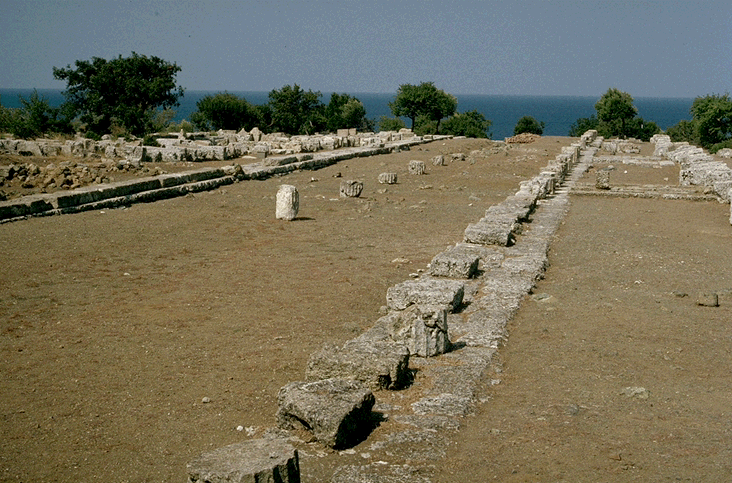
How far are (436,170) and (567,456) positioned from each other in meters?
21.8

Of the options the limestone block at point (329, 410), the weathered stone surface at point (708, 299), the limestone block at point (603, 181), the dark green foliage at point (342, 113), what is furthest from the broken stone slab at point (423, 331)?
the dark green foliage at point (342, 113)

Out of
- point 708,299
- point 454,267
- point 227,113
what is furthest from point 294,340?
point 227,113

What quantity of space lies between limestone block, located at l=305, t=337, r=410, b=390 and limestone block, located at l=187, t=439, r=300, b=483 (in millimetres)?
1604

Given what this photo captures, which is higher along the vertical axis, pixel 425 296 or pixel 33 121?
pixel 33 121

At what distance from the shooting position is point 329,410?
5324 millimetres

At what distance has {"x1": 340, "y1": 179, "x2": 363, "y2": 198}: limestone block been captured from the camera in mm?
18875

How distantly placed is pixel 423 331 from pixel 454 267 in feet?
9.47

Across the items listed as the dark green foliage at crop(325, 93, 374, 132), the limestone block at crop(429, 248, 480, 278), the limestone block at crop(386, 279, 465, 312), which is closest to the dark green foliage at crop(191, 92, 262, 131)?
the dark green foliage at crop(325, 93, 374, 132)

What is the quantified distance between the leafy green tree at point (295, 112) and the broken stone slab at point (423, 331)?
159 ft

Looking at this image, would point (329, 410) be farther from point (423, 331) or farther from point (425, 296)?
point (425, 296)

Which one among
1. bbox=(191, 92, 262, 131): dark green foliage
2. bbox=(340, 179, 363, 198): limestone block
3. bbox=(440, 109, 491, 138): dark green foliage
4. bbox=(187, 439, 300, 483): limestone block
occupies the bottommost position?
bbox=(440, 109, 491, 138): dark green foliage

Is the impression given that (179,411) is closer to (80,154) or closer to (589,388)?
Result: (589,388)

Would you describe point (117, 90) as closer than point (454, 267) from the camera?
No

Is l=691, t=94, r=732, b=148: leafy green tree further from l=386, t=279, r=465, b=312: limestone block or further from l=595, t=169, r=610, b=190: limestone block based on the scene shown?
l=386, t=279, r=465, b=312: limestone block
